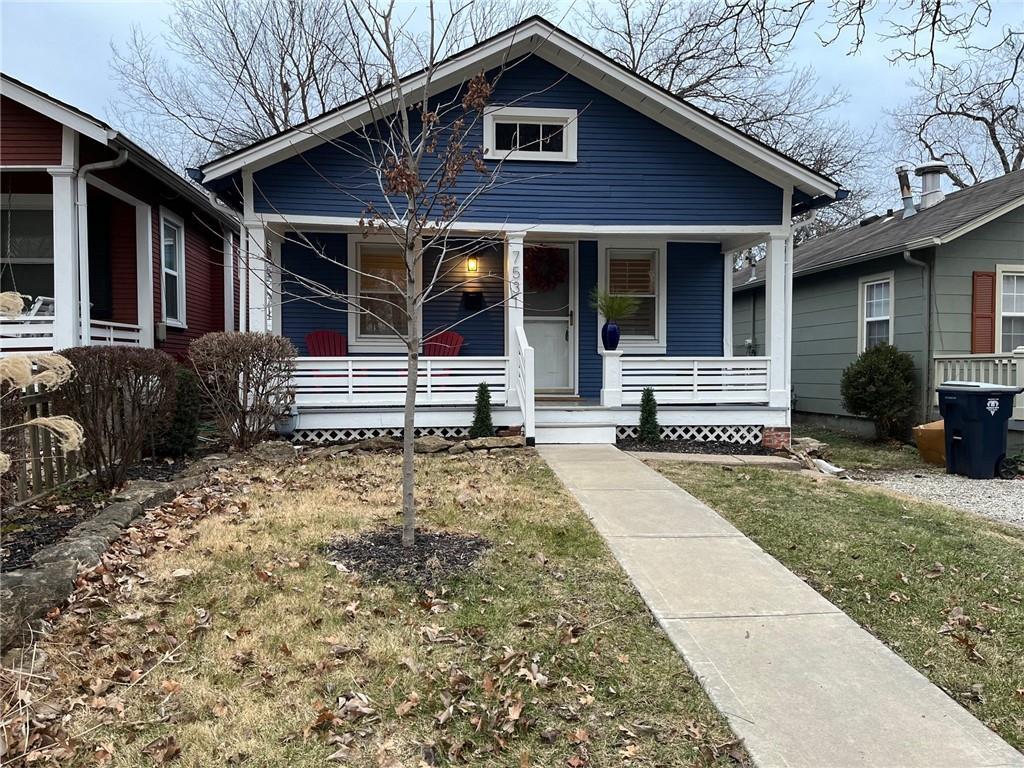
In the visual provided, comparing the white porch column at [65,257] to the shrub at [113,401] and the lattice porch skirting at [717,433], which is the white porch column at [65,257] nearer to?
the shrub at [113,401]

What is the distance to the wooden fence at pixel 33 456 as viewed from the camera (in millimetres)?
4652

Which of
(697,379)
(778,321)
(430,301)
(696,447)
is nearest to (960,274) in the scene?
(778,321)

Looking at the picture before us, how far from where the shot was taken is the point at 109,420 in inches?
225

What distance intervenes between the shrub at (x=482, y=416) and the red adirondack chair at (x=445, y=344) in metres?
1.34

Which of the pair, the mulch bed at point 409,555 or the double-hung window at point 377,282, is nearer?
the mulch bed at point 409,555

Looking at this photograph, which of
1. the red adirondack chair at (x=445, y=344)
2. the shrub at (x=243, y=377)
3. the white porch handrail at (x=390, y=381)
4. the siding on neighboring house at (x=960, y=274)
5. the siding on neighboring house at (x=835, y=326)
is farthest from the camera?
the siding on neighboring house at (x=835, y=326)

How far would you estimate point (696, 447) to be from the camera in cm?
962

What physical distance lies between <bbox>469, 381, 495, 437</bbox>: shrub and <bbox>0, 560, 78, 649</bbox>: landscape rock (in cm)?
557

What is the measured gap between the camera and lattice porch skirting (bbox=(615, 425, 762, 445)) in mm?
9938

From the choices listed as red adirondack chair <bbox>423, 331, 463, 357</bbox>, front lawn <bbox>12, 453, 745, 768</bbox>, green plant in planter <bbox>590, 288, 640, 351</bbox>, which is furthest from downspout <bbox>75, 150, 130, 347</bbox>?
green plant in planter <bbox>590, 288, 640, 351</bbox>

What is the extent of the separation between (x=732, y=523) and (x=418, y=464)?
351cm

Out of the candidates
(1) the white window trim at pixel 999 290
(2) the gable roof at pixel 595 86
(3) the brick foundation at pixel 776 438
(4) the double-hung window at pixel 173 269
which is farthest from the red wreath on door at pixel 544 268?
(1) the white window trim at pixel 999 290

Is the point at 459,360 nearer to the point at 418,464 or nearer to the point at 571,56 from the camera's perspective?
the point at 418,464

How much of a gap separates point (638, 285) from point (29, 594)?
9.38 metres
